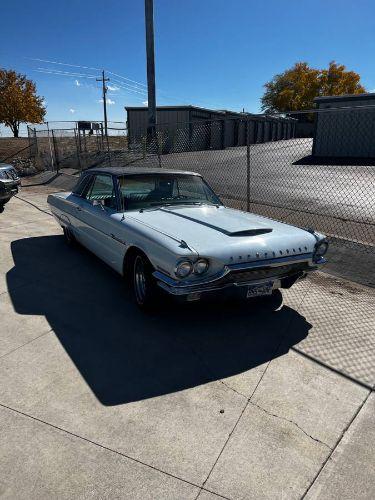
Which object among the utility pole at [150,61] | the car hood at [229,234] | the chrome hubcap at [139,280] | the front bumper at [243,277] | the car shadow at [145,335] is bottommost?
the car shadow at [145,335]

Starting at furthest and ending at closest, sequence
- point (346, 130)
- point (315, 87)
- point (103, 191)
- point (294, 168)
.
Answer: point (315, 87), point (346, 130), point (294, 168), point (103, 191)

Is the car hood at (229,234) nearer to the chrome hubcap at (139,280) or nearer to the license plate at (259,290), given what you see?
the license plate at (259,290)

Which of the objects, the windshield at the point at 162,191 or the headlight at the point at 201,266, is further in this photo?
the windshield at the point at 162,191

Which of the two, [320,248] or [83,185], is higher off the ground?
[83,185]

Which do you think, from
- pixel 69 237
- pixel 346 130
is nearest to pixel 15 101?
pixel 346 130

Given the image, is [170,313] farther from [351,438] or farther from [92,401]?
[351,438]

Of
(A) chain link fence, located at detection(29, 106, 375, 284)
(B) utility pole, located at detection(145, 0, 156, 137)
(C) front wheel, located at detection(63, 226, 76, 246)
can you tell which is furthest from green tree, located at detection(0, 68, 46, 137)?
(C) front wheel, located at detection(63, 226, 76, 246)

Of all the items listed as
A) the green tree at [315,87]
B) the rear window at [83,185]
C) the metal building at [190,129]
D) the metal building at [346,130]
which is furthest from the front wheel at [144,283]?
the green tree at [315,87]

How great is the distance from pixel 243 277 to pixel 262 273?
213mm

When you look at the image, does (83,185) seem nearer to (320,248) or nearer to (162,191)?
(162,191)

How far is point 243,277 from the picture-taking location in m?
3.40

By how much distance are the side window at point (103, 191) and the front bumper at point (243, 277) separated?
1.57 m

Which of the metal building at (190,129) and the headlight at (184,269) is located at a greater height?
the metal building at (190,129)

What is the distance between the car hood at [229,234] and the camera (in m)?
3.37
